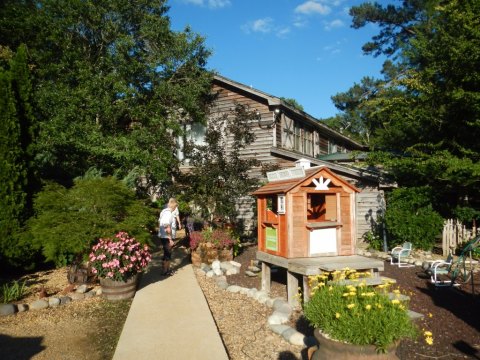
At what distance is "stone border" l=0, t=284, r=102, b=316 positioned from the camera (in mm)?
6336

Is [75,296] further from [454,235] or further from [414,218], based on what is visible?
[454,235]

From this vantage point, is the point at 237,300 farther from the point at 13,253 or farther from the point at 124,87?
the point at 124,87

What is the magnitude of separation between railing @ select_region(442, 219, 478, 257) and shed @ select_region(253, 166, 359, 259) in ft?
20.9

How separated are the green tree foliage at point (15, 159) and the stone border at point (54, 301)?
8.59 ft

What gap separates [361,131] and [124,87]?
121 feet

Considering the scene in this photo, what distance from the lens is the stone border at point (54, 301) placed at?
634cm

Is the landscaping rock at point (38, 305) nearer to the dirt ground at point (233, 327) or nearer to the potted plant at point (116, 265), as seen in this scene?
the dirt ground at point (233, 327)

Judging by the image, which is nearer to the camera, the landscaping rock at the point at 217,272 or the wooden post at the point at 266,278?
the wooden post at the point at 266,278

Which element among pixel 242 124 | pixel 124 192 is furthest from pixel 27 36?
pixel 124 192

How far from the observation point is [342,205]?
7484 millimetres

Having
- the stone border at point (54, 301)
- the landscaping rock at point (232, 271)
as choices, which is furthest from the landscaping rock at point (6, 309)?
the landscaping rock at point (232, 271)

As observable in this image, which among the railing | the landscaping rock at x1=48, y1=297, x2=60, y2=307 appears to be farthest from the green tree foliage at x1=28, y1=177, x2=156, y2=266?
the railing

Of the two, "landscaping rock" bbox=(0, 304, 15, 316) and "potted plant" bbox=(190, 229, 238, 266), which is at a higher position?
"potted plant" bbox=(190, 229, 238, 266)

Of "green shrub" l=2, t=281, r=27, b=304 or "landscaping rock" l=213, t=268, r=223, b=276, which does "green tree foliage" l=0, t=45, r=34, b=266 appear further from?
"landscaping rock" l=213, t=268, r=223, b=276
